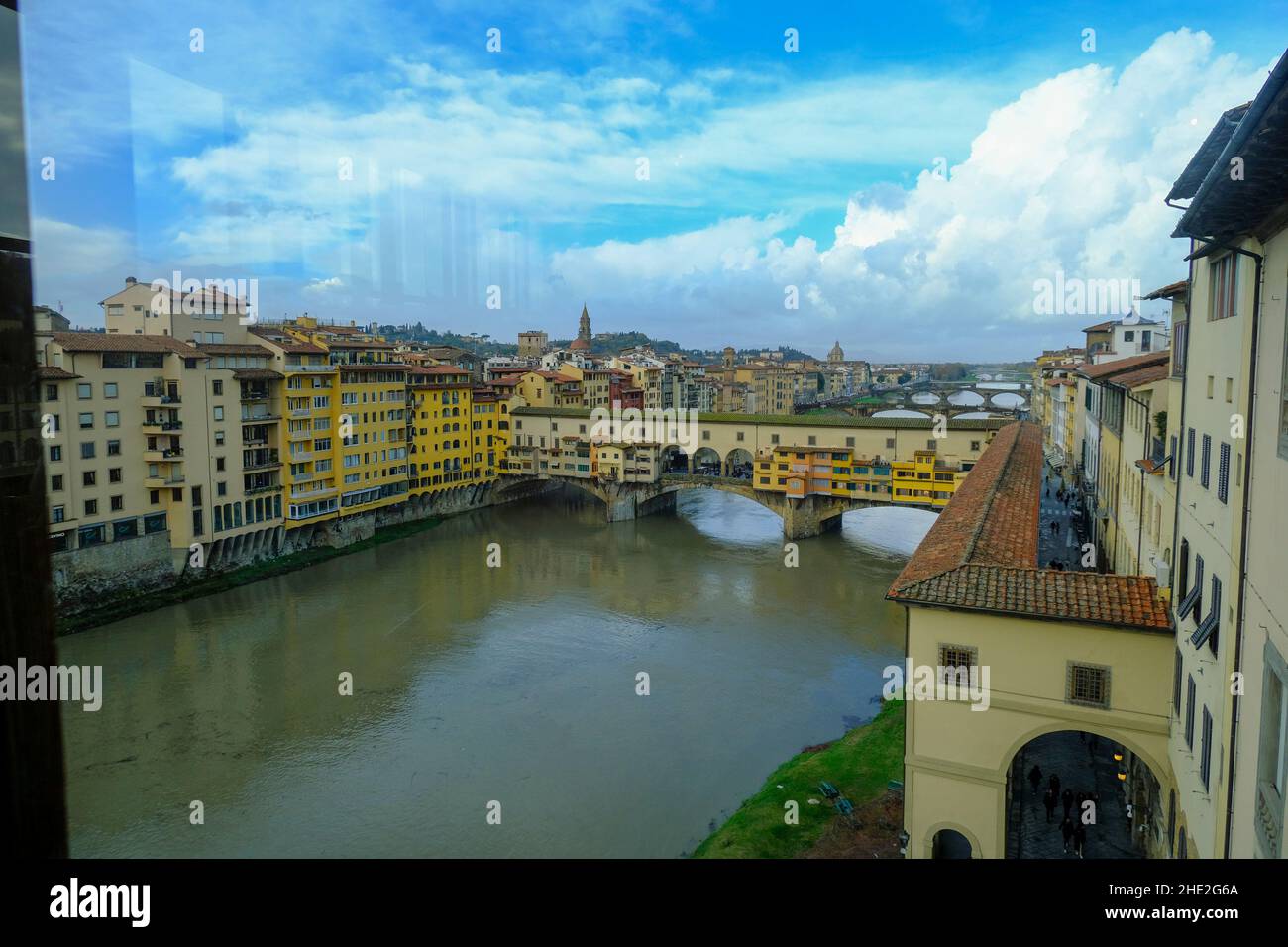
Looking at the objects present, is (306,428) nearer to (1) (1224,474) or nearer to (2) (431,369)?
(2) (431,369)

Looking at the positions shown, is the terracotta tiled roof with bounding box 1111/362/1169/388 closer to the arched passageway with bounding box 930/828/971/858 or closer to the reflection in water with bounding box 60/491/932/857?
the arched passageway with bounding box 930/828/971/858

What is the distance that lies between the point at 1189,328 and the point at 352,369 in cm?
1295

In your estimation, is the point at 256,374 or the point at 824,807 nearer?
the point at 824,807

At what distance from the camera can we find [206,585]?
1109 centimetres

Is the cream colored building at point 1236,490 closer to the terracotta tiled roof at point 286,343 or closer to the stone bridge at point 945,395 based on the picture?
the terracotta tiled roof at point 286,343

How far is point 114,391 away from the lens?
1036 centimetres

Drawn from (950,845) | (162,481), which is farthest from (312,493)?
(950,845)

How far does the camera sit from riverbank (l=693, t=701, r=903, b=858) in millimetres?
5266

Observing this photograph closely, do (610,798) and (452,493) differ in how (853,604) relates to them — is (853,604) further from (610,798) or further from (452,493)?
(452,493)

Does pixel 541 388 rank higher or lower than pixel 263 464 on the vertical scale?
higher

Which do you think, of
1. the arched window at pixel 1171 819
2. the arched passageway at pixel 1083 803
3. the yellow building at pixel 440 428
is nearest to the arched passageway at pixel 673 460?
the yellow building at pixel 440 428

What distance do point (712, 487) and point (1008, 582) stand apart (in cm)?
1249

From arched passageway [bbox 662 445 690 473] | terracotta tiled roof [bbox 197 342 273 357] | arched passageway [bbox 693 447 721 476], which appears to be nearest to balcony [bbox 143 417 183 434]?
terracotta tiled roof [bbox 197 342 273 357]

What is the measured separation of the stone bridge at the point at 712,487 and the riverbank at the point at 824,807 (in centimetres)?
821
